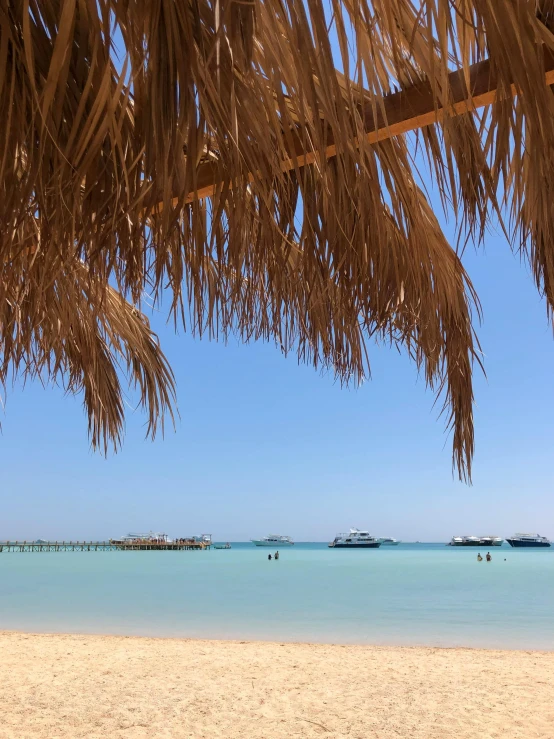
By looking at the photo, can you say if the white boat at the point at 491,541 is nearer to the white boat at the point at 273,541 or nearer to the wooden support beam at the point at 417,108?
the white boat at the point at 273,541

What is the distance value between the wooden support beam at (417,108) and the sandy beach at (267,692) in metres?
3.03

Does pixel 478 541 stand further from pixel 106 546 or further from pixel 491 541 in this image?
pixel 106 546

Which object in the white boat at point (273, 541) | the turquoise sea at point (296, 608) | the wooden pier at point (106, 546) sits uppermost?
the turquoise sea at point (296, 608)

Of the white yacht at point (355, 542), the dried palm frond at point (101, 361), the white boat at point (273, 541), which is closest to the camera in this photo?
the dried palm frond at point (101, 361)

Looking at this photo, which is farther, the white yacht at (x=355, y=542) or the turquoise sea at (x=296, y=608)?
the white yacht at (x=355, y=542)

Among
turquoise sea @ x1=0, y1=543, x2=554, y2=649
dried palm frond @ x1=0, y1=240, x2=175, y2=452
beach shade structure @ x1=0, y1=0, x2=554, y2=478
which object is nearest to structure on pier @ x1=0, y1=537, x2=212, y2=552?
turquoise sea @ x1=0, y1=543, x2=554, y2=649

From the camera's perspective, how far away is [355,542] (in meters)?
49.7

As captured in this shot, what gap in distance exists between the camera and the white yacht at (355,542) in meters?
48.7

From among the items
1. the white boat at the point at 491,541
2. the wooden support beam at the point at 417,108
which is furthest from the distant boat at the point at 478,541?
the wooden support beam at the point at 417,108

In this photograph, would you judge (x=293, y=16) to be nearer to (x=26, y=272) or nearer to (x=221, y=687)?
(x=26, y=272)

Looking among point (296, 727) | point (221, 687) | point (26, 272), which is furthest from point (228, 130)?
point (221, 687)

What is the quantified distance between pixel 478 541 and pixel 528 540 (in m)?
5.36

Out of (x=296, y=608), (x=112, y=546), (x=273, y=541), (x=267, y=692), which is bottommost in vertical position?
(x=273, y=541)

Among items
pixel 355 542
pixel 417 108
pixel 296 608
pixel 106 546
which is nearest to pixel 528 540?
pixel 355 542
